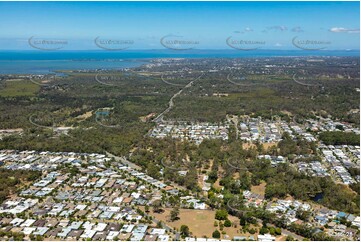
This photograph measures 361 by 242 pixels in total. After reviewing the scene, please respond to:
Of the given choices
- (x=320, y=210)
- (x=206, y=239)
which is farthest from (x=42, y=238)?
(x=320, y=210)

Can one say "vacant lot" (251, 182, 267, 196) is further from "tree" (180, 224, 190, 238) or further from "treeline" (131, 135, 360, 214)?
"tree" (180, 224, 190, 238)

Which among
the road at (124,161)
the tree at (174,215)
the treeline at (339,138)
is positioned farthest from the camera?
the treeline at (339,138)

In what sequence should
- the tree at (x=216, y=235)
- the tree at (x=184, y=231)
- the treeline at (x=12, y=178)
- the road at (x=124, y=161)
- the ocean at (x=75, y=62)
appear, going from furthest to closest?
1. the ocean at (x=75, y=62)
2. the road at (x=124, y=161)
3. the treeline at (x=12, y=178)
4. the tree at (x=184, y=231)
5. the tree at (x=216, y=235)

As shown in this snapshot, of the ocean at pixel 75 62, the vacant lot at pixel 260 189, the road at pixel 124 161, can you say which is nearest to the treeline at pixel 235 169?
the vacant lot at pixel 260 189

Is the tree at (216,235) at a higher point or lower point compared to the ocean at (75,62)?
lower

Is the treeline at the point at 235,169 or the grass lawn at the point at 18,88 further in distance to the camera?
the grass lawn at the point at 18,88

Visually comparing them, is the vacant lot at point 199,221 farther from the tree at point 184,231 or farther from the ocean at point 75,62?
the ocean at point 75,62

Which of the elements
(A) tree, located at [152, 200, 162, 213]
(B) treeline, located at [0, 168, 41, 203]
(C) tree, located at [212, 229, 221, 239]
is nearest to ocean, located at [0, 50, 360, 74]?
(B) treeline, located at [0, 168, 41, 203]

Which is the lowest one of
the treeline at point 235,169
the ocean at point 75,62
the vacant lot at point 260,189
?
the vacant lot at point 260,189
